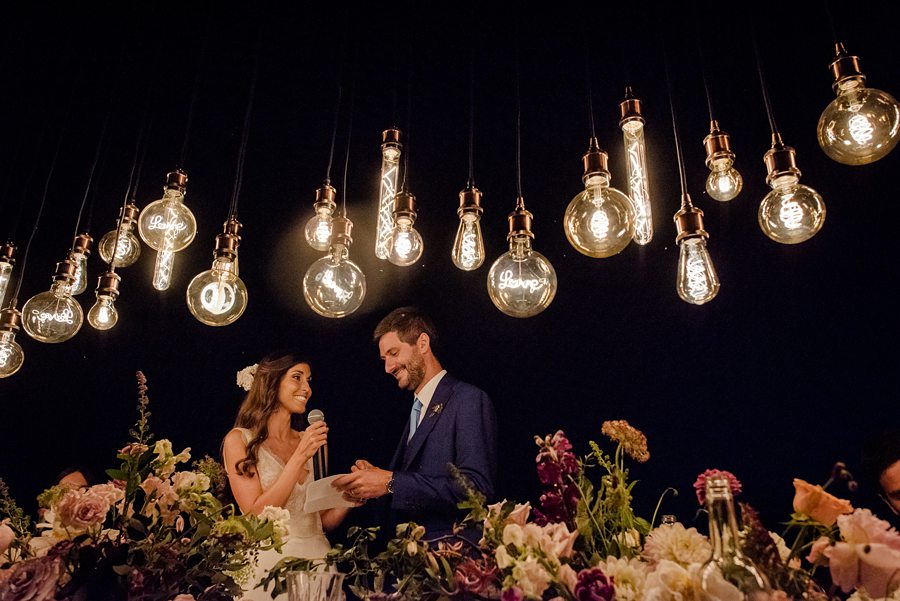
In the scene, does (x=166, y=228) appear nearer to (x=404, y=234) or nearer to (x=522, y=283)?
(x=404, y=234)

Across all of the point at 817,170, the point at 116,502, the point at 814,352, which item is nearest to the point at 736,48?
the point at 817,170

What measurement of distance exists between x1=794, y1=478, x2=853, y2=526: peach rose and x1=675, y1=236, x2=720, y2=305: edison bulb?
113 cm

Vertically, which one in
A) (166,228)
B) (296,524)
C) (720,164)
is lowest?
(296,524)

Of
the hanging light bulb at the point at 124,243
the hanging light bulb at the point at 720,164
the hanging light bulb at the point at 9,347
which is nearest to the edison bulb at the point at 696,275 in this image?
the hanging light bulb at the point at 720,164

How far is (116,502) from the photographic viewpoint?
177cm

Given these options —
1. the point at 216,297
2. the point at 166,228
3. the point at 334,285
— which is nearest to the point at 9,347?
the point at 166,228

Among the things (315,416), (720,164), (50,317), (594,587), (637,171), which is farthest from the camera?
(315,416)

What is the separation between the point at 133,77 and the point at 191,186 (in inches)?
32.5

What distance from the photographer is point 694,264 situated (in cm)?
246

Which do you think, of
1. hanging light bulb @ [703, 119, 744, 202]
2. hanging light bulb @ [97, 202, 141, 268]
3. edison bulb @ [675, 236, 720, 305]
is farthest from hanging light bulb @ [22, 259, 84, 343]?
hanging light bulb @ [703, 119, 744, 202]

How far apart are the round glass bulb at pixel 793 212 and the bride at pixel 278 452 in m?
2.64

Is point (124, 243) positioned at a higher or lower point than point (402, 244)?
higher

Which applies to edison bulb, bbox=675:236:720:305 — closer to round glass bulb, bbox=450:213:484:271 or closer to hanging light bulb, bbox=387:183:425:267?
round glass bulb, bbox=450:213:484:271

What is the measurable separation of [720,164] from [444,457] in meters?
2.01
